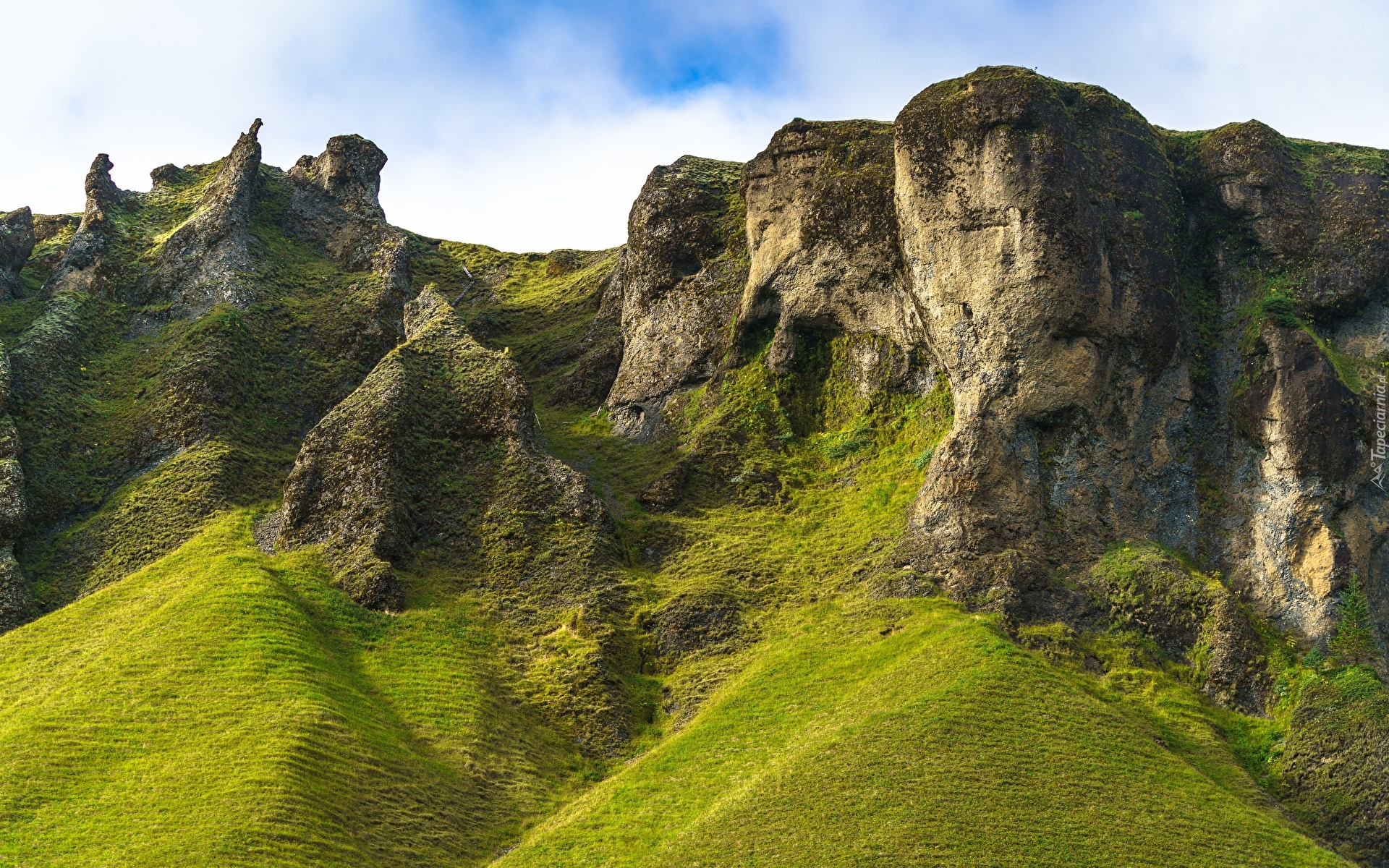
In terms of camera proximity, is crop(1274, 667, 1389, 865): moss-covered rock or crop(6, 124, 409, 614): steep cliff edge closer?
crop(1274, 667, 1389, 865): moss-covered rock

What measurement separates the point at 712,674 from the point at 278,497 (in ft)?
70.0

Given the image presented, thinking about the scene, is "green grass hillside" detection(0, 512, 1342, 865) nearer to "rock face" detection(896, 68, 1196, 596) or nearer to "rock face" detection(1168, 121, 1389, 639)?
"rock face" detection(896, 68, 1196, 596)

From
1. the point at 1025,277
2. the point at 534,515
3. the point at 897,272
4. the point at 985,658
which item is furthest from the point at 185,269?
the point at 985,658

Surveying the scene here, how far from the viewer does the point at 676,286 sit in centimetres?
6625

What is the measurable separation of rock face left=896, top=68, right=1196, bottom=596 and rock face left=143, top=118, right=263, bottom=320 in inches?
1364

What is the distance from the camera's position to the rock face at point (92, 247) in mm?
68938

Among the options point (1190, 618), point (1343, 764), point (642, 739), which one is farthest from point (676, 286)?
point (1343, 764)

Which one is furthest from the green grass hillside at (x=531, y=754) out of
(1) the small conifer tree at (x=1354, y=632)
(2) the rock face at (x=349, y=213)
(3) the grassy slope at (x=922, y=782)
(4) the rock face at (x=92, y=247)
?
(2) the rock face at (x=349, y=213)

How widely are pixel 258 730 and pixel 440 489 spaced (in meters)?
16.3

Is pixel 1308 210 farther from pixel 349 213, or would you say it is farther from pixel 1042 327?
pixel 349 213

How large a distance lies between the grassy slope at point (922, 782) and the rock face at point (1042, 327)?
581 cm

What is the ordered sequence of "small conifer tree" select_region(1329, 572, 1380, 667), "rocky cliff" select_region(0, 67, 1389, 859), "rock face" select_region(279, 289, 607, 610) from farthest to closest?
"rock face" select_region(279, 289, 607, 610) < "rocky cliff" select_region(0, 67, 1389, 859) < "small conifer tree" select_region(1329, 572, 1380, 667)

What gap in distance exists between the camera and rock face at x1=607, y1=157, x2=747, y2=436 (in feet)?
207

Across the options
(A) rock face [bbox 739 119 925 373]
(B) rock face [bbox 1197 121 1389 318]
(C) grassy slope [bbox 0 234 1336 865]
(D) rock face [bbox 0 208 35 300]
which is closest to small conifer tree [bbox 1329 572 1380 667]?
(C) grassy slope [bbox 0 234 1336 865]
